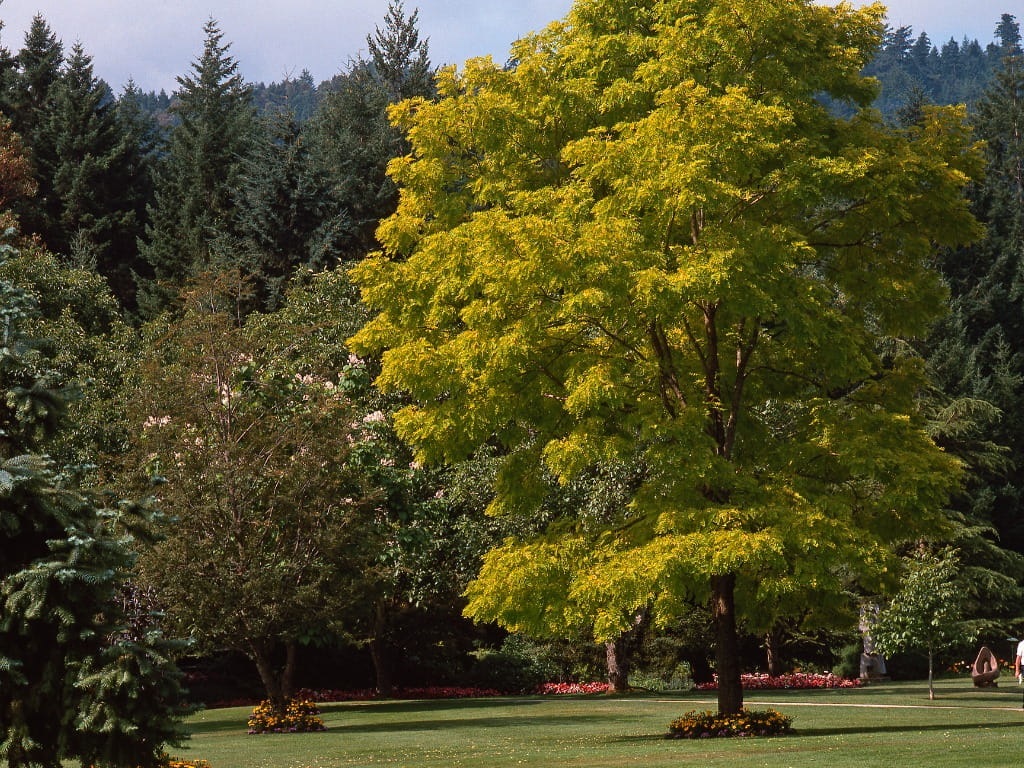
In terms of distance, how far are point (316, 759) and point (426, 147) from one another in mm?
9515

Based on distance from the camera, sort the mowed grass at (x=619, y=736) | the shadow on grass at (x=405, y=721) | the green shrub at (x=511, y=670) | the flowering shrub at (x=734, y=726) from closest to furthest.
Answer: the mowed grass at (x=619, y=736) → the flowering shrub at (x=734, y=726) → the shadow on grass at (x=405, y=721) → the green shrub at (x=511, y=670)

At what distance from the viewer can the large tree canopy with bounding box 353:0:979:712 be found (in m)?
16.8

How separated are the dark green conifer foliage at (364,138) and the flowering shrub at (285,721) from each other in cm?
2096

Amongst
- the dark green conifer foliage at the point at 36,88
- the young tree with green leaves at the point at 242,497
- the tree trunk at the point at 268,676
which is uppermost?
the dark green conifer foliage at the point at 36,88

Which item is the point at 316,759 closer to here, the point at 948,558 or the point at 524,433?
the point at 524,433

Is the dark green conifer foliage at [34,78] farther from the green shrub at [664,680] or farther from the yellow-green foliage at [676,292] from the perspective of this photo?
the yellow-green foliage at [676,292]

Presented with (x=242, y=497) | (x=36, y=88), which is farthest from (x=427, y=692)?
(x=36, y=88)

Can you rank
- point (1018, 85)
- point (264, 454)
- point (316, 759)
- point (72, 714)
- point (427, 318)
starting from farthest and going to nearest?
point (1018, 85)
point (264, 454)
point (427, 318)
point (316, 759)
point (72, 714)

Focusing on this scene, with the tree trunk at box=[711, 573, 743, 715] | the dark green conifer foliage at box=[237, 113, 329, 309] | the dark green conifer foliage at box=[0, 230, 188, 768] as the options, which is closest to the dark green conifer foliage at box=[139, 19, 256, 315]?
the dark green conifer foliage at box=[237, 113, 329, 309]

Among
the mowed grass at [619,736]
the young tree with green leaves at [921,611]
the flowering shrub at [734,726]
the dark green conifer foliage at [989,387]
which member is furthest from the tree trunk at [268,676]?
the dark green conifer foliage at [989,387]

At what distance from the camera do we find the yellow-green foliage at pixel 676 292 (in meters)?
16.8

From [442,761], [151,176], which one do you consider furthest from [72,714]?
[151,176]

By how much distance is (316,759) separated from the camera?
1728cm

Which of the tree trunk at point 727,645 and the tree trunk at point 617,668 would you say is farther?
the tree trunk at point 617,668
